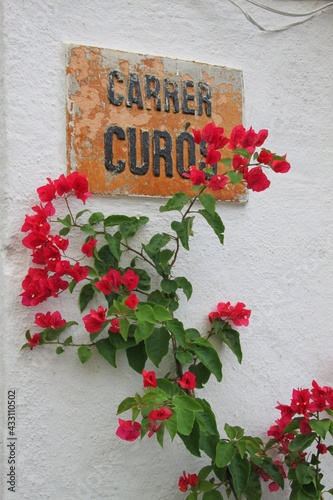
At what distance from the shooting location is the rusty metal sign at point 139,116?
205 cm

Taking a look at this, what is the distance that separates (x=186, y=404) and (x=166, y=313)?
0.86ft

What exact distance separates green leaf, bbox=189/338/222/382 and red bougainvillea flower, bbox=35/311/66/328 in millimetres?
409

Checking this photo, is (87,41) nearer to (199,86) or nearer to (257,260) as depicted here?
(199,86)

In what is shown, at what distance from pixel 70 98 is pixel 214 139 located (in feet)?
1.61

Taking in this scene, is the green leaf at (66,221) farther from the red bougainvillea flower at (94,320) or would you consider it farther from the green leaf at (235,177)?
the green leaf at (235,177)

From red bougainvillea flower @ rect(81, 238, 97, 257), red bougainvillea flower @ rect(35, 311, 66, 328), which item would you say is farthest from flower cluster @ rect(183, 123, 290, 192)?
red bougainvillea flower @ rect(35, 311, 66, 328)

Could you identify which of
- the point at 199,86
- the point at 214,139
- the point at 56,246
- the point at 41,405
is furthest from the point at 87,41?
the point at 41,405

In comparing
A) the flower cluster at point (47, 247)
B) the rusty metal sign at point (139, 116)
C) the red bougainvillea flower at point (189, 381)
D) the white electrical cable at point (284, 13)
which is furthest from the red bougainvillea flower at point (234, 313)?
the white electrical cable at point (284, 13)

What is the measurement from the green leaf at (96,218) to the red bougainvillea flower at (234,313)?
1.64 feet

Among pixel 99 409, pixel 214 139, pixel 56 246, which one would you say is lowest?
pixel 99 409

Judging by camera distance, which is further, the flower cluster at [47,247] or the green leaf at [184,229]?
the green leaf at [184,229]

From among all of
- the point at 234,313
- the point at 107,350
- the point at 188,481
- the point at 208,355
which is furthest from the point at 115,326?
the point at 188,481

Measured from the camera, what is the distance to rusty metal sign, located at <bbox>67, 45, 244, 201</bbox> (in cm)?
205

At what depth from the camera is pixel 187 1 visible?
230 cm
